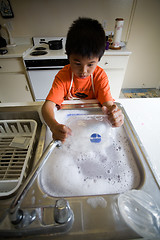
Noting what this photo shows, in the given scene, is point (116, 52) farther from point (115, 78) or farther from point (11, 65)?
point (11, 65)

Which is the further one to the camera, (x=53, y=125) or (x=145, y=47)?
(x=145, y=47)

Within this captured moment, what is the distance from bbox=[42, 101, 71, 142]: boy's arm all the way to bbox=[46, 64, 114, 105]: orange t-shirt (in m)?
0.06

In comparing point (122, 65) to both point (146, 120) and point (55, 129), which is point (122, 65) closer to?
point (146, 120)

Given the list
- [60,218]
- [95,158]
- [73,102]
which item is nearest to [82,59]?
[73,102]

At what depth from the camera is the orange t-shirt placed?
692mm

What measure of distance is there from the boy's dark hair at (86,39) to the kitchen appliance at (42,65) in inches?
39.6

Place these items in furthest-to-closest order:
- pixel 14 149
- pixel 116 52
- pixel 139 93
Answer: pixel 139 93 < pixel 116 52 < pixel 14 149

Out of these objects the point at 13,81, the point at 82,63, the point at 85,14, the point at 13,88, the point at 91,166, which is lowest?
the point at 13,88

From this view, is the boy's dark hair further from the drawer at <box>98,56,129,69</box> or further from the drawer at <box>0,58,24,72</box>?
the drawer at <box>0,58,24,72</box>

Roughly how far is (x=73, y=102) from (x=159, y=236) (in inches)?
23.0

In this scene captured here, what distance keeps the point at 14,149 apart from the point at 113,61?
61.4 inches

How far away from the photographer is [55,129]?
48 cm

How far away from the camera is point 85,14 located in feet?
5.68

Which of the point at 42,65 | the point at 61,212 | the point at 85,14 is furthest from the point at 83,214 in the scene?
the point at 85,14
